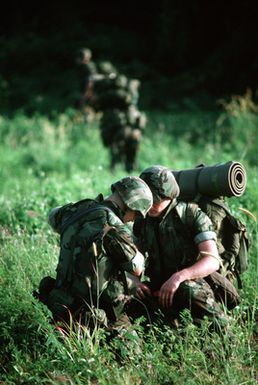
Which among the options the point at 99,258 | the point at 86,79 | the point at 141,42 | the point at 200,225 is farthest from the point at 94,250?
the point at 141,42

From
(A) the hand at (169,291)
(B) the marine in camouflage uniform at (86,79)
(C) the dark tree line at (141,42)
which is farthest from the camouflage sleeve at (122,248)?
(C) the dark tree line at (141,42)

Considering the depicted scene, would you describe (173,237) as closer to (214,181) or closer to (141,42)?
(214,181)

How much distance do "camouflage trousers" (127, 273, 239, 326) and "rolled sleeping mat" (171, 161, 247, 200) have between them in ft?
1.79

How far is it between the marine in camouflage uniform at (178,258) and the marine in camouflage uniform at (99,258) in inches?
11.4

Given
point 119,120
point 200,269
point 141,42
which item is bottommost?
point 200,269

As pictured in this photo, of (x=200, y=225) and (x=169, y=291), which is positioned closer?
(x=169, y=291)

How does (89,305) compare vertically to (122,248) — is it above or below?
below

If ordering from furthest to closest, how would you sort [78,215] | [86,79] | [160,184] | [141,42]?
[141,42], [86,79], [160,184], [78,215]

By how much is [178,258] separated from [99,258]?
71 cm

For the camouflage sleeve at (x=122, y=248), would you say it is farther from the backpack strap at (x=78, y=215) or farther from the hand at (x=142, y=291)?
the hand at (x=142, y=291)

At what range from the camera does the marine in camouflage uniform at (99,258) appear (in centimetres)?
325

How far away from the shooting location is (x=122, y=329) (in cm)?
337

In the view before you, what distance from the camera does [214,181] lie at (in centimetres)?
384

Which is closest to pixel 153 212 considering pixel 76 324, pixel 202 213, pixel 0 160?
pixel 202 213
